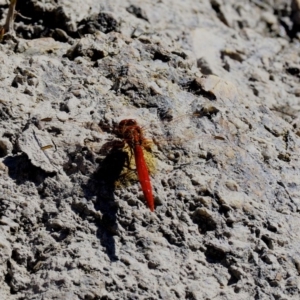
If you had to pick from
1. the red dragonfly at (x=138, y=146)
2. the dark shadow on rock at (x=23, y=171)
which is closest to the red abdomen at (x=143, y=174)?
the red dragonfly at (x=138, y=146)

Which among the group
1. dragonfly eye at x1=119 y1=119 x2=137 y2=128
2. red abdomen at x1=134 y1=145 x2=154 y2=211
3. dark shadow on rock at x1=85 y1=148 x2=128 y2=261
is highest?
dragonfly eye at x1=119 y1=119 x2=137 y2=128

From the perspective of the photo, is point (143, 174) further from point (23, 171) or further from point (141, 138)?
point (23, 171)

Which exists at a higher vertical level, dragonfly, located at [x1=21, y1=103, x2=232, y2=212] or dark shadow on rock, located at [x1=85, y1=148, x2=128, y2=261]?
dragonfly, located at [x1=21, y1=103, x2=232, y2=212]

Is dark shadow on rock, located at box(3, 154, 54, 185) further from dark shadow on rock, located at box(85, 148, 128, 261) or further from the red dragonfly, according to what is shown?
the red dragonfly

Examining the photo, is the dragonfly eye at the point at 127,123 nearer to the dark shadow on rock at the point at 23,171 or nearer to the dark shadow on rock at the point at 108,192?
the dark shadow on rock at the point at 108,192

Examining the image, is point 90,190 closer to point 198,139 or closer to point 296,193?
point 198,139

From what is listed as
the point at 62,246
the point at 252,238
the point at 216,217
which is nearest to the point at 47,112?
the point at 62,246

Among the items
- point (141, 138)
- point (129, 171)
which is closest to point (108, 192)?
point (129, 171)

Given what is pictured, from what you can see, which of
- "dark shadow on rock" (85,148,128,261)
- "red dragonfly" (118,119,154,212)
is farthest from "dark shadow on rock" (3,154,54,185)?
"red dragonfly" (118,119,154,212)
